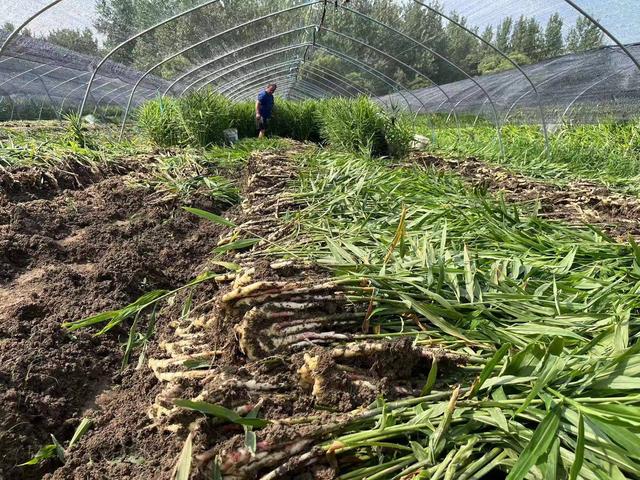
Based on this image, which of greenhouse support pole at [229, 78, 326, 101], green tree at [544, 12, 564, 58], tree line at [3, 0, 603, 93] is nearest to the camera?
tree line at [3, 0, 603, 93]

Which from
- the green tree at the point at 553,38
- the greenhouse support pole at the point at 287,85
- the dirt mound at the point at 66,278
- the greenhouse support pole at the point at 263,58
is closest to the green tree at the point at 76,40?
the greenhouse support pole at the point at 263,58

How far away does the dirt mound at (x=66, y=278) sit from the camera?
160cm

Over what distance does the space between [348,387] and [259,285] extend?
449 mm

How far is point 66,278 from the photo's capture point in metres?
2.43

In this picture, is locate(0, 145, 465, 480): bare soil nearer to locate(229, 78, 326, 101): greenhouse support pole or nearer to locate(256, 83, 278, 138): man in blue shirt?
locate(256, 83, 278, 138): man in blue shirt

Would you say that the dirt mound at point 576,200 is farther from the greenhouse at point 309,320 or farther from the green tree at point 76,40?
the green tree at point 76,40

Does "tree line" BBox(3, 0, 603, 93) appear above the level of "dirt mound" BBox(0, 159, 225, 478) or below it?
above

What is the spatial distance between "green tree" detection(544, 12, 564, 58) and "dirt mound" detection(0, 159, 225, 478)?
850cm

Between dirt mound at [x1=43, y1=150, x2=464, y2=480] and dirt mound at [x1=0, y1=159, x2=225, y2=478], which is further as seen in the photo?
dirt mound at [x1=0, y1=159, x2=225, y2=478]

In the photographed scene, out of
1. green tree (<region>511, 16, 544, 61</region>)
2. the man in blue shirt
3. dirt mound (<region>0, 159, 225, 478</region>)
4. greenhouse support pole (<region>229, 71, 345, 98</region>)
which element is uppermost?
green tree (<region>511, 16, 544, 61</region>)

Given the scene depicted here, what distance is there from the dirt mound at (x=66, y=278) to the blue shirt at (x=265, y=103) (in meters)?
7.13

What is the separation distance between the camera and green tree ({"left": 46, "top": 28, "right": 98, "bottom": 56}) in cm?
877

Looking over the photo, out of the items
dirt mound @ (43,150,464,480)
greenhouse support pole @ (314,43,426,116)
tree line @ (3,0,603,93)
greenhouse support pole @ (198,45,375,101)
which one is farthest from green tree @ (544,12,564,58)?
dirt mound @ (43,150,464,480)

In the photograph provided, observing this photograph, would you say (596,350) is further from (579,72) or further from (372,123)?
(579,72)
